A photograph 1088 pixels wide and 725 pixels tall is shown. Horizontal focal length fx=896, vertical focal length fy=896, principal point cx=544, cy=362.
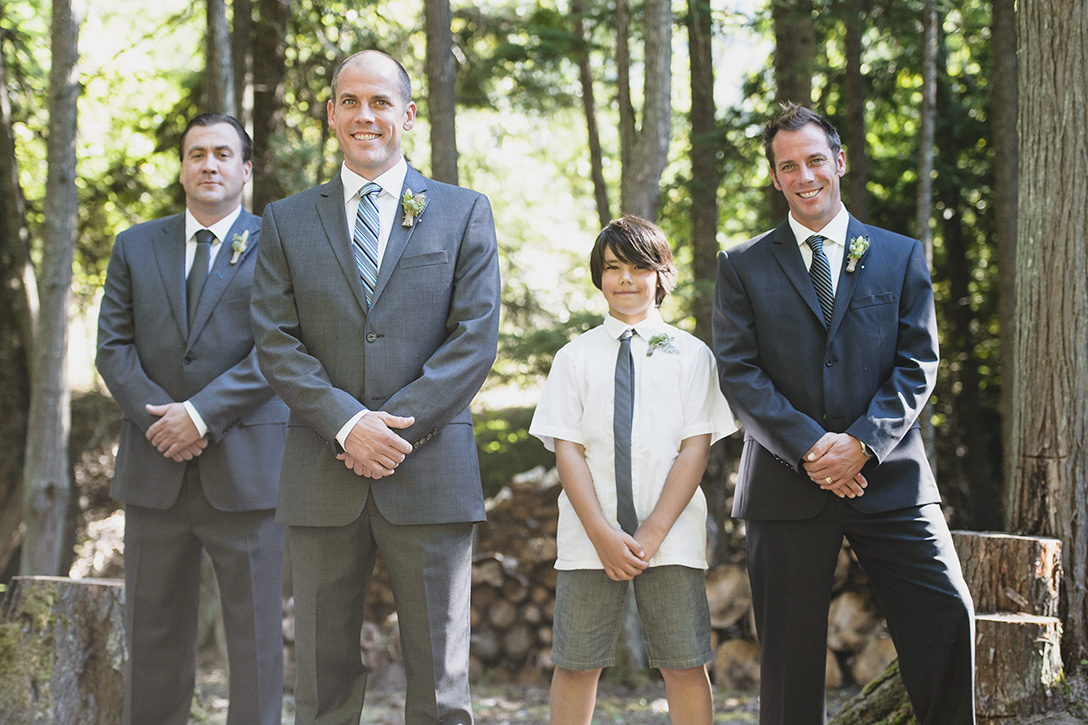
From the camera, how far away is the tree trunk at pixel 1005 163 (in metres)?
5.89

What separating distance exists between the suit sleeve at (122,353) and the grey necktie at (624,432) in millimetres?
1621

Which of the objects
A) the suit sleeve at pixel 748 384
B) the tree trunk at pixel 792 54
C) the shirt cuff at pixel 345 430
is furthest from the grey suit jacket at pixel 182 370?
the tree trunk at pixel 792 54

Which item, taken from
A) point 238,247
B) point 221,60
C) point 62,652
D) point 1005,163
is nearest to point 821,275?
point 238,247

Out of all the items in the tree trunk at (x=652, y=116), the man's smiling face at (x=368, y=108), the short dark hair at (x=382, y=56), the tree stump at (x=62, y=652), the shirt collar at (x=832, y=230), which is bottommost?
the tree stump at (x=62, y=652)

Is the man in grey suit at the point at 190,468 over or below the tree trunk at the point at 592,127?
below

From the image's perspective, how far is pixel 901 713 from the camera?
11.5 feet

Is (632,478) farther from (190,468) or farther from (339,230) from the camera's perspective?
(190,468)

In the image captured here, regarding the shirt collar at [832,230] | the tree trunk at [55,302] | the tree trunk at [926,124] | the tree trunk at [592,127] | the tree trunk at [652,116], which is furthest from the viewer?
the tree trunk at [592,127]

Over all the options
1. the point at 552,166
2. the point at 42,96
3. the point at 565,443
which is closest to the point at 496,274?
the point at 565,443

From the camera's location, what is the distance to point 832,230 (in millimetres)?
3070

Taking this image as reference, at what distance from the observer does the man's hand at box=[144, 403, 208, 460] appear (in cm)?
314

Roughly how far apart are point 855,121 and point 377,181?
15.4ft

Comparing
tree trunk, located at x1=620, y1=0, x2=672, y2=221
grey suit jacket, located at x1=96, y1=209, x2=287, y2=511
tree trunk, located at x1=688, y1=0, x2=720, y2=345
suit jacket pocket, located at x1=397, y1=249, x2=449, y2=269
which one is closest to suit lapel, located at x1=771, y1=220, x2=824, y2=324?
suit jacket pocket, located at x1=397, y1=249, x2=449, y2=269

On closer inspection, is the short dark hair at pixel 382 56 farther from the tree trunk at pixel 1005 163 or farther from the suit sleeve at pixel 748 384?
the tree trunk at pixel 1005 163
